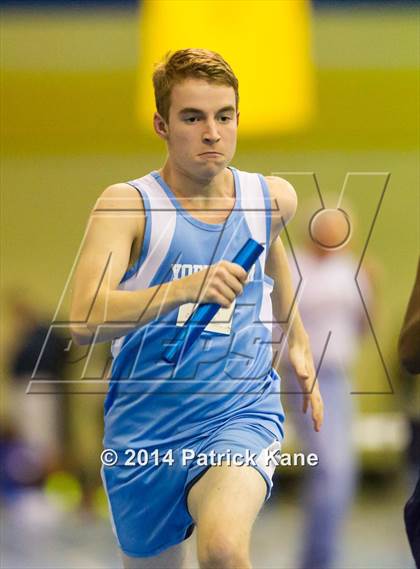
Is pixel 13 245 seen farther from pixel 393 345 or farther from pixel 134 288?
pixel 393 345

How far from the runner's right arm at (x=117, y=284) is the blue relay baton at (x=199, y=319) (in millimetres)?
81

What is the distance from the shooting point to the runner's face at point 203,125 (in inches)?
136

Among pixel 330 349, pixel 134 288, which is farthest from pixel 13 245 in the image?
pixel 330 349

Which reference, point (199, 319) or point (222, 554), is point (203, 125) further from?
point (222, 554)

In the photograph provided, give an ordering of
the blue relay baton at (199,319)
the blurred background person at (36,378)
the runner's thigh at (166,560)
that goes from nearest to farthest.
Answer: the blue relay baton at (199,319) → the runner's thigh at (166,560) → the blurred background person at (36,378)

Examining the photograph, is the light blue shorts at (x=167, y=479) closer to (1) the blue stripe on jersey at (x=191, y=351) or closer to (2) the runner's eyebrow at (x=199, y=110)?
(1) the blue stripe on jersey at (x=191, y=351)

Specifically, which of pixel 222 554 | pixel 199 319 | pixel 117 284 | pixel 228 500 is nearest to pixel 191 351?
pixel 199 319

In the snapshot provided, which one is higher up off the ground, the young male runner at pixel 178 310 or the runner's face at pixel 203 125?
the runner's face at pixel 203 125

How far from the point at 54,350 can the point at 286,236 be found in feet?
2.60

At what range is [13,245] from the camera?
4133mm

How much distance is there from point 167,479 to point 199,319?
0.42 metres

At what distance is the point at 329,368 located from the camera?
425 centimetres

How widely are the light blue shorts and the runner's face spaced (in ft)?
2.22

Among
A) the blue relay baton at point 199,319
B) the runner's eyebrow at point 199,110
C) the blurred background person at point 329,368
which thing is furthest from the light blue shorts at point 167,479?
the runner's eyebrow at point 199,110
